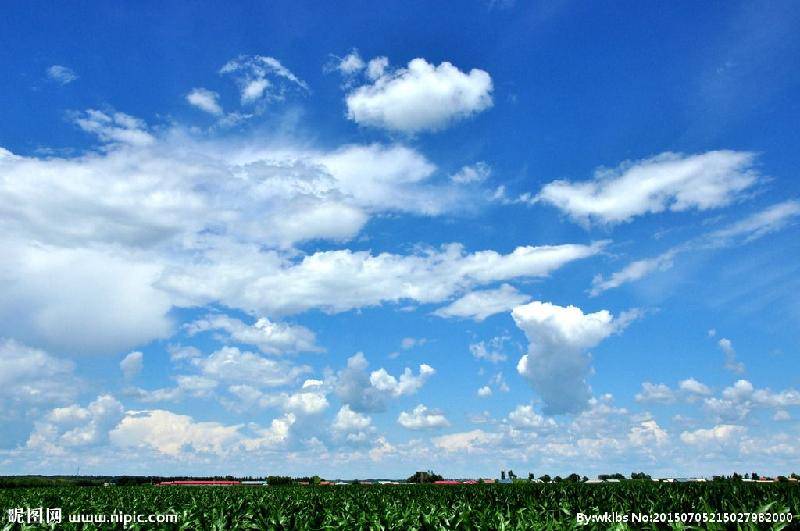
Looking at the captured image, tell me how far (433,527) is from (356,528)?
232 cm

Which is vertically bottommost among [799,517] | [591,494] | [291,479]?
[291,479]

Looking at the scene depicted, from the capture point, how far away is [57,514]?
21719 mm

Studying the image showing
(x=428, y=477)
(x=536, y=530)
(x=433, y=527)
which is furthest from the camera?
(x=428, y=477)

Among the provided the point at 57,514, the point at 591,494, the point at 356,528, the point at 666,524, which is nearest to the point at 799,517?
the point at 666,524

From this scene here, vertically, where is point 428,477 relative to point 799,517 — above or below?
below

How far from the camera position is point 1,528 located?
709 inches

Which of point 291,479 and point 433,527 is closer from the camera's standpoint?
point 433,527

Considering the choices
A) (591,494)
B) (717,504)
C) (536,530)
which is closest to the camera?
(536,530)

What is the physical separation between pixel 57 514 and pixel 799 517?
22078 mm

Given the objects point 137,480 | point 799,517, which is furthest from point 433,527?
point 137,480

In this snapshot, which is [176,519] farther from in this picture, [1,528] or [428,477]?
[428,477]

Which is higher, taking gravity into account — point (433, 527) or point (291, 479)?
point (433, 527)

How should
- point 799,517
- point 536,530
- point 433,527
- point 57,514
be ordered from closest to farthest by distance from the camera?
point 799,517 → point 536,530 → point 433,527 → point 57,514

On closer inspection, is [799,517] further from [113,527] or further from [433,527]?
[113,527]
